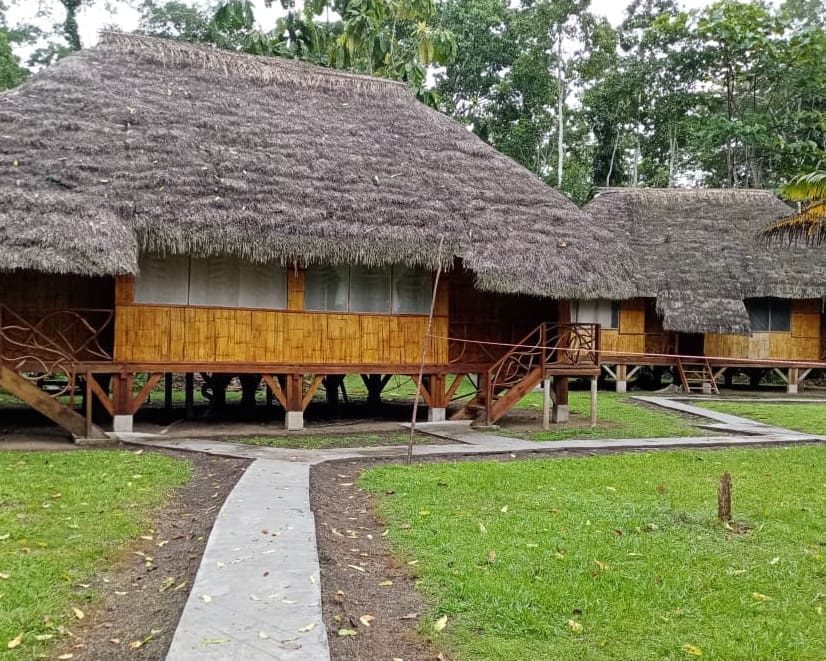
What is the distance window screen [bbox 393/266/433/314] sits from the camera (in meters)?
12.8

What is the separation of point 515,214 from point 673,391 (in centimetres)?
1020

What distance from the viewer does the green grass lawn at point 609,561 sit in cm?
405

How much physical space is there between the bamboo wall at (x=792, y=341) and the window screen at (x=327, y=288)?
1350 cm

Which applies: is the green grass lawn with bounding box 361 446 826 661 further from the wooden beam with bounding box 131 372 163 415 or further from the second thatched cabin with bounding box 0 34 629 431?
the wooden beam with bounding box 131 372 163 415

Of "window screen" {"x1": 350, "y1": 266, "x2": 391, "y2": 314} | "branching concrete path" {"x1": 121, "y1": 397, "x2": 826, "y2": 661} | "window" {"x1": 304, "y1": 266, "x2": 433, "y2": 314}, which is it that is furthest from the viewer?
"window screen" {"x1": 350, "y1": 266, "x2": 391, "y2": 314}

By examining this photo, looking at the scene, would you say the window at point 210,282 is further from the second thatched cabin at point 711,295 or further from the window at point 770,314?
the window at point 770,314

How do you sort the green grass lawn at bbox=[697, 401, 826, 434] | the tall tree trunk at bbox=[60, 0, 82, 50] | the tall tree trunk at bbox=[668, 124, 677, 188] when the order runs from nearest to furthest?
the green grass lawn at bbox=[697, 401, 826, 434]
the tall tree trunk at bbox=[60, 0, 82, 50]
the tall tree trunk at bbox=[668, 124, 677, 188]

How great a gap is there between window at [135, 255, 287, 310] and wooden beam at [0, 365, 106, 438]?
1967 millimetres

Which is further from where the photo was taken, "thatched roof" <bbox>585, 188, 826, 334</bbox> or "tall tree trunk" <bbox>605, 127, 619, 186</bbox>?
"tall tree trunk" <bbox>605, 127, 619, 186</bbox>

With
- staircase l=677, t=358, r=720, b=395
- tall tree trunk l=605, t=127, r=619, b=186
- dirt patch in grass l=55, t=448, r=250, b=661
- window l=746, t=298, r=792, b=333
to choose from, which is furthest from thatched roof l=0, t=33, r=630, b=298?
tall tree trunk l=605, t=127, r=619, b=186

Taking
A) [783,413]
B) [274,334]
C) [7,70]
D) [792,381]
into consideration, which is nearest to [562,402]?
[783,413]

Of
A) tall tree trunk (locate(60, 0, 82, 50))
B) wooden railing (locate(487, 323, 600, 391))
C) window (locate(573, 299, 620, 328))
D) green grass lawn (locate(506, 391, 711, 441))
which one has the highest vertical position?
tall tree trunk (locate(60, 0, 82, 50))

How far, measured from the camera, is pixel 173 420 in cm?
1351

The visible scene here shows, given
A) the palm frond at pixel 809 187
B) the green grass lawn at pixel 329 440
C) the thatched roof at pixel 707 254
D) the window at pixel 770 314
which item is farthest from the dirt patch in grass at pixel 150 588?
the window at pixel 770 314
